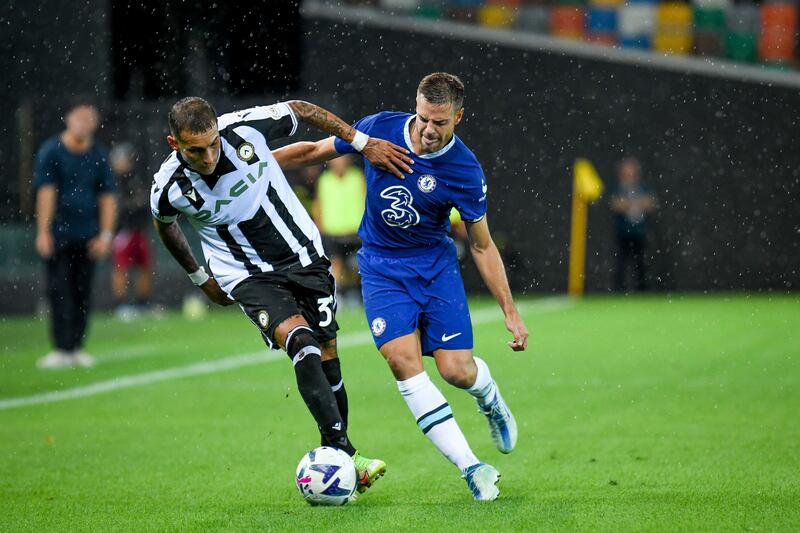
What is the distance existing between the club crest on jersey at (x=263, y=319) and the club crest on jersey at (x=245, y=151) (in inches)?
28.8

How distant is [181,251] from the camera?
5984 mm

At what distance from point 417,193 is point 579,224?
14795mm

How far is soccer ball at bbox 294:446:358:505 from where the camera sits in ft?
17.7

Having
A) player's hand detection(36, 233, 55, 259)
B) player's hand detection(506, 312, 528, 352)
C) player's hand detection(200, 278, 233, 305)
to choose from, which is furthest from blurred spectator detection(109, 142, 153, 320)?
player's hand detection(506, 312, 528, 352)

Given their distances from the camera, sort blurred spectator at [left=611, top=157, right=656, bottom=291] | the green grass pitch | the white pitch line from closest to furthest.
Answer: the green grass pitch
the white pitch line
blurred spectator at [left=611, top=157, right=656, bottom=291]

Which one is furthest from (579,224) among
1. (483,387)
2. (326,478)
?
(326,478)

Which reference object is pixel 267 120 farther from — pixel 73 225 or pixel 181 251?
pixel 73 225

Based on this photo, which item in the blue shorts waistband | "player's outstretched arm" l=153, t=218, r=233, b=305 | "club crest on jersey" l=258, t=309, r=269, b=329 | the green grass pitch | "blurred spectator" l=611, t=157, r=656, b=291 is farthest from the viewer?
"blurred spectator" l=611, t=157, r=656, b=291

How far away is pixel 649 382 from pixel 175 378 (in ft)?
12.9

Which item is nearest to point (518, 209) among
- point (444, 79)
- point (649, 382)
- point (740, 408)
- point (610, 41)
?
point (610, 41)

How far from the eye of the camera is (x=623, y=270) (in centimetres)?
1994

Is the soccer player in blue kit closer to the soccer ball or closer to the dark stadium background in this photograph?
the soccer ball

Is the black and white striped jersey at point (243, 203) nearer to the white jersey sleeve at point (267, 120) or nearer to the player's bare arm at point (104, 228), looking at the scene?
the white jersey sleeve at point (267, 120)

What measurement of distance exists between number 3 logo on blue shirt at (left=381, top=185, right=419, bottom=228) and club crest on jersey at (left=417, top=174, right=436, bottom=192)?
0.24 ft
